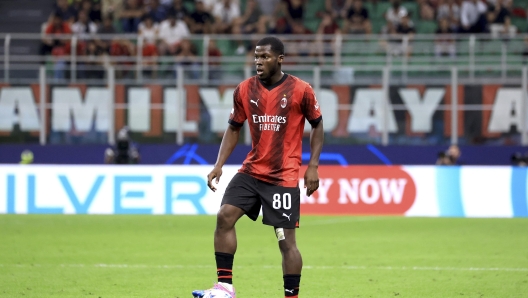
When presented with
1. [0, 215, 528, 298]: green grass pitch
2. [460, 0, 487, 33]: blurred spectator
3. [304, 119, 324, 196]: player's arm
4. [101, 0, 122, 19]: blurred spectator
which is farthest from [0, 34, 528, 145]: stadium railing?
[304, 119, 324, 196]: player's arm

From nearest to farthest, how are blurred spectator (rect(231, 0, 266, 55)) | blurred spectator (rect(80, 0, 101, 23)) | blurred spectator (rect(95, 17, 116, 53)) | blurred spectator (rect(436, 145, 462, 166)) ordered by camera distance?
blurred spectator (rect(436, 145, 462, 166)), blurred spectator (rect(95, 17, 116, 53)), blurred spectator (rect(231, 0, 266, 55)), blurred spectator (rect(80, 0, 101, 23))

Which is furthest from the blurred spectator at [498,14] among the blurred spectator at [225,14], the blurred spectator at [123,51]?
the blurred spectator at [123,51]

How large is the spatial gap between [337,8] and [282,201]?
724 inches

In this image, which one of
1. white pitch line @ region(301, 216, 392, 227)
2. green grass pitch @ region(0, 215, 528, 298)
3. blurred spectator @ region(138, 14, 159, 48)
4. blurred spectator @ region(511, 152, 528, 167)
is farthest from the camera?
blurred spectator @ region(138, 14, 159, 48)

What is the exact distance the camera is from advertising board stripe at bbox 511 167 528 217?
54.0 feet

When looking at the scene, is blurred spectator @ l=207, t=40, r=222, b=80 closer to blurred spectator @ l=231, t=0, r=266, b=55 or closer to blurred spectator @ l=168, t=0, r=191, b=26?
blurred spectator @ l=231, t=0, r=266, b=55

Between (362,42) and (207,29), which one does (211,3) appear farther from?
(362,42)

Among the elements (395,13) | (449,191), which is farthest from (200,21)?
(449,191)

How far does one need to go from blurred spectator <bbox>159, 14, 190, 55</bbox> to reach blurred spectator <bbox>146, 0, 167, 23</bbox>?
444 millimetres

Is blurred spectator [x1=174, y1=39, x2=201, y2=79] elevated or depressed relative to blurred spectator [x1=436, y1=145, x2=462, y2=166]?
elevated

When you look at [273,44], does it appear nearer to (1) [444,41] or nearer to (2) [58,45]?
(1) [444,41]

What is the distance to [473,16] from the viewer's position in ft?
76.8

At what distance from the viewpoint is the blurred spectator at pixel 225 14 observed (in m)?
23.7

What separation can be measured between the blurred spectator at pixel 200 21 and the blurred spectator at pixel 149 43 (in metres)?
1.00
